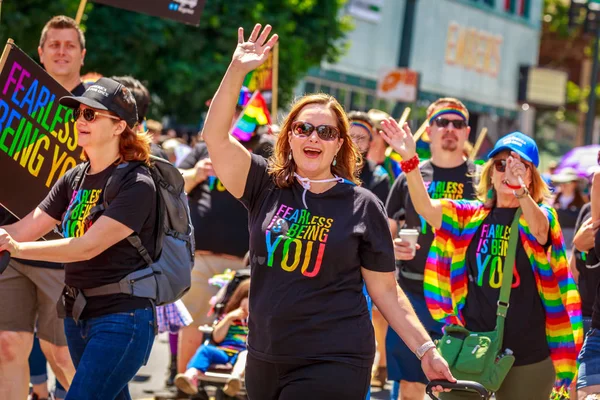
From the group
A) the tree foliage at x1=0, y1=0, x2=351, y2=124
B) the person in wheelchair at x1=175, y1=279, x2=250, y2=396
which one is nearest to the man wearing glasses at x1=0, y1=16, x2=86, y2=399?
the person in wheelchair at x1=175, y1=279, x2=250, y2=396

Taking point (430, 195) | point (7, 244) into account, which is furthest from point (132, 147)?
point (430, 195)

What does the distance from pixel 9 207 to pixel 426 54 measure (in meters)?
35.3

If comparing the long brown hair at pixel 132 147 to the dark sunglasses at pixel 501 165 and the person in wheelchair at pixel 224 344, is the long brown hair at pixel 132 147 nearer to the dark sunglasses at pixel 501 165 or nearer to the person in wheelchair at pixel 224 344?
the dark sunglasses at pixel 501 165

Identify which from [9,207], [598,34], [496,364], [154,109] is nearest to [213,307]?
[9,207]

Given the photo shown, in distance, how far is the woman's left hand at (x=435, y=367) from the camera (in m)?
4.59

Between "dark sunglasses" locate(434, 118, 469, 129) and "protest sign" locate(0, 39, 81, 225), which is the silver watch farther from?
"dark sunglasses" locate(434, 118, 469, 129)

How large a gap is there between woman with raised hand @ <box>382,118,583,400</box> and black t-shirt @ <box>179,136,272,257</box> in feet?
9.41

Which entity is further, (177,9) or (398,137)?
(177,9)

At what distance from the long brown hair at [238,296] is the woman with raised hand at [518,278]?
2.46 metres

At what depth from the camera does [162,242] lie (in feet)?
18.1

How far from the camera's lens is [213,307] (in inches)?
341

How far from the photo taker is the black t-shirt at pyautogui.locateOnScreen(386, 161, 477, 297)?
788cm

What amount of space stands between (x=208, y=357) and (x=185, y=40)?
1400 centimetres

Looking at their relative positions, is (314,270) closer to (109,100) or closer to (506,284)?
(109,100)
